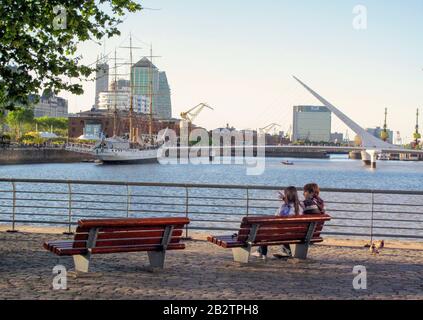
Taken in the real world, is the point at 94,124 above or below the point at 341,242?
above

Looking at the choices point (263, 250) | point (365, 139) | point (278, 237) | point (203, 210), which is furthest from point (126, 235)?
point (365, 139)

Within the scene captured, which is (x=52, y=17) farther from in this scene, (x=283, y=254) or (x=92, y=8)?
(x=283, y=254)

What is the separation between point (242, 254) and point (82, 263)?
2.34m

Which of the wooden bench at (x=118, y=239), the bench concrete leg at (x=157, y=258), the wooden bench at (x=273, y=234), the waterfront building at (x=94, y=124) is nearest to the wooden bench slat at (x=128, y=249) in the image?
the wooden bench at (x=118, y=239)

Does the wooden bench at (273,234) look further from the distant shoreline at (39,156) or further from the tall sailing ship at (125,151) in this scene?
the tall sailing ship at (125,151)

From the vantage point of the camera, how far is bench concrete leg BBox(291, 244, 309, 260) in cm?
992

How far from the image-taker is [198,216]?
31562 mm

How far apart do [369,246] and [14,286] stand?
20.7 ft

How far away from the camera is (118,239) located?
330 inches

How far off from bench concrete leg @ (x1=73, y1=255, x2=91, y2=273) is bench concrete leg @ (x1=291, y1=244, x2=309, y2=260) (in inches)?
126

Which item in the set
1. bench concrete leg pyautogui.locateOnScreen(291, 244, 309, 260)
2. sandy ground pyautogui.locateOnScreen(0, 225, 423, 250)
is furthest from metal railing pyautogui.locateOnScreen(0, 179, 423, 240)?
bench concrete leg pyautogui.locateOnScreen(291, 244, 309, 260)

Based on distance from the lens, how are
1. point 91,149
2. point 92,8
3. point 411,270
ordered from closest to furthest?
point 411,270, point 92,8, point 91,149

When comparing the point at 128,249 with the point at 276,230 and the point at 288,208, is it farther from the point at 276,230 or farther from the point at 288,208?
the point at 288,208
